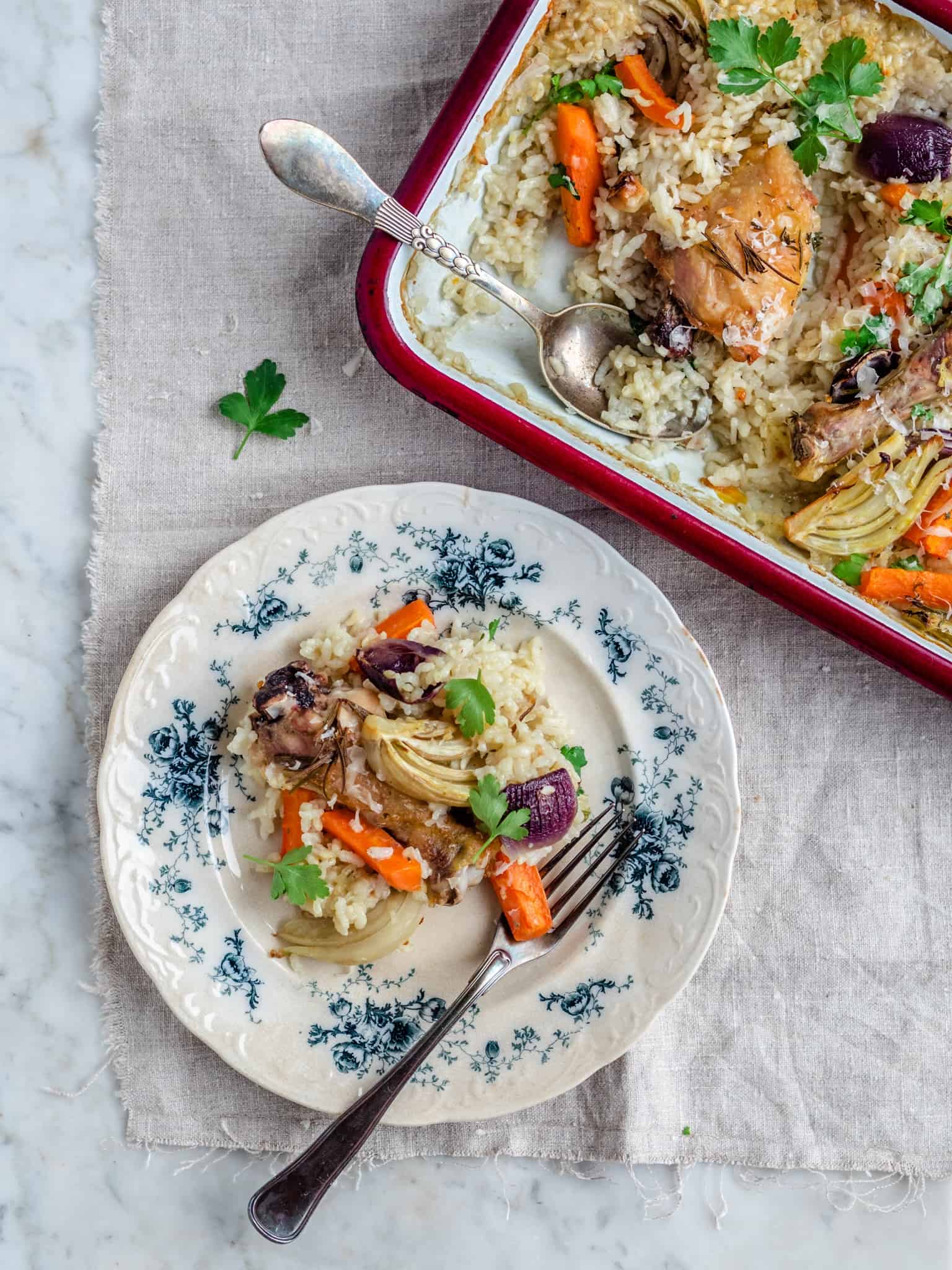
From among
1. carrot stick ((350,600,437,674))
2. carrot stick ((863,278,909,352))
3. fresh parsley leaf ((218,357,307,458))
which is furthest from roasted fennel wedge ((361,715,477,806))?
carrot stick ((863,278,909,352))

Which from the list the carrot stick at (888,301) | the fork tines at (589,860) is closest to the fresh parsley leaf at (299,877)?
the fork tines at (589,860)

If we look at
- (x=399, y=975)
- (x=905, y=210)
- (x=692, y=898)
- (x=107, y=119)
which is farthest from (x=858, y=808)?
(x=107, y=119)

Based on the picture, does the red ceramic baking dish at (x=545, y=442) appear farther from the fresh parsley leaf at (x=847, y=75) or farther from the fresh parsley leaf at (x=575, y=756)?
the fresh parsley leaf at (x=575, y=756)

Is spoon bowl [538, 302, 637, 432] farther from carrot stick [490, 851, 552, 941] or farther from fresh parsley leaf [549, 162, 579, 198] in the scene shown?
carrot stick [490, 851, 552, 941]

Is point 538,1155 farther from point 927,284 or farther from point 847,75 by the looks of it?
point 847,75

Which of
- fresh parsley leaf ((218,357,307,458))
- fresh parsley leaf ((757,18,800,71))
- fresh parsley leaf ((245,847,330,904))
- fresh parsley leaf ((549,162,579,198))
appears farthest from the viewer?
fresh parsley leaf ((218,357,307,458))

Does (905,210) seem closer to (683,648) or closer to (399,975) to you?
(683,648)
